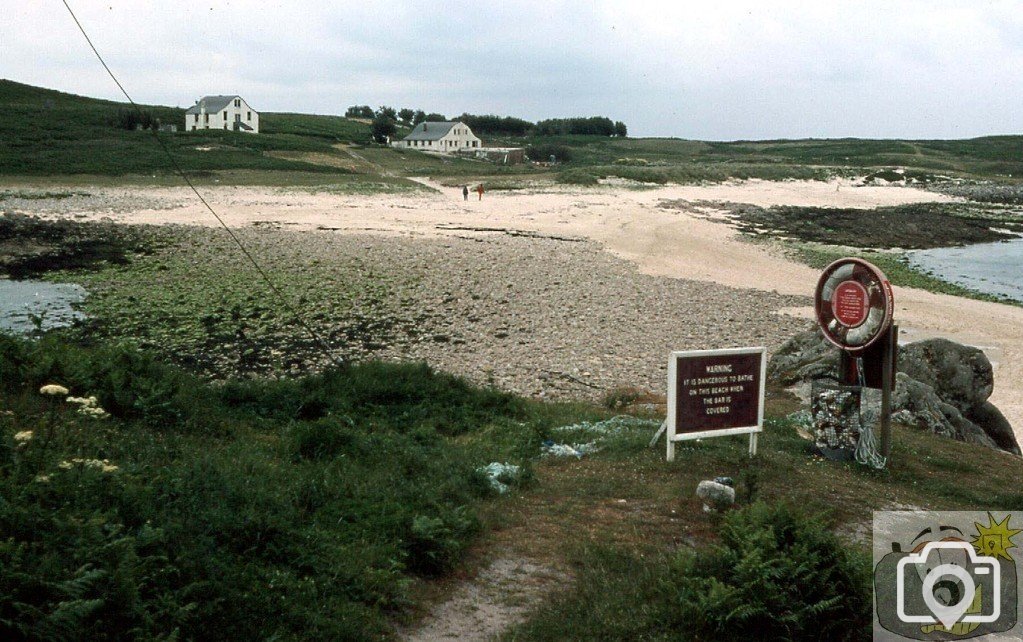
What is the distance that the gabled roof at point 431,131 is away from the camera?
4144 inches

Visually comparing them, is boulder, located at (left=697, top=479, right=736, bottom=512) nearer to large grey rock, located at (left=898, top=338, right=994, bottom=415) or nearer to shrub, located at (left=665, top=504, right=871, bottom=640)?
shrub, located at (left=665, top=504, right=871, bottom=640)

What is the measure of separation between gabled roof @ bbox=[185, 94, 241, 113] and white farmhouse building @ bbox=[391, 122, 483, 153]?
66.8 feet

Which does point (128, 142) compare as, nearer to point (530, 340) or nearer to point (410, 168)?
point (410, 168)

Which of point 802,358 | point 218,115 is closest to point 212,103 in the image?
point 218,115

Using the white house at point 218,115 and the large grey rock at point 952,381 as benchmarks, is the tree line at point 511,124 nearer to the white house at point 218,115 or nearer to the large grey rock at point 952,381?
the white house at point 218,115

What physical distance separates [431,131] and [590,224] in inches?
2814

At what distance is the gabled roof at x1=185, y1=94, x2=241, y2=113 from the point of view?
3664 inches

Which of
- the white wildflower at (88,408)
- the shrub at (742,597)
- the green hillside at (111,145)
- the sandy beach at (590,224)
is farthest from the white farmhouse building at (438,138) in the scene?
the shrub at (742,597)

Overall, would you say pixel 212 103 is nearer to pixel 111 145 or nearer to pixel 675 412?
pixel 111 145

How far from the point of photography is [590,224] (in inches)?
1532

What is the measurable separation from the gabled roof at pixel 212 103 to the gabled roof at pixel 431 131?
70.3 ft

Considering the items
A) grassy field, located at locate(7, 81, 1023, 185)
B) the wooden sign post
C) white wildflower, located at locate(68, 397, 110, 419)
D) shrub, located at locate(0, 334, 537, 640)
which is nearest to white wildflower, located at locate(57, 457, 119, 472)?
shrub, located at locate(0, 334, 537, 640)

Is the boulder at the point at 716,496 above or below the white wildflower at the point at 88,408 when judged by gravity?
below

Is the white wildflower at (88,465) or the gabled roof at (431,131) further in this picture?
the gabled roof at (431,131)
